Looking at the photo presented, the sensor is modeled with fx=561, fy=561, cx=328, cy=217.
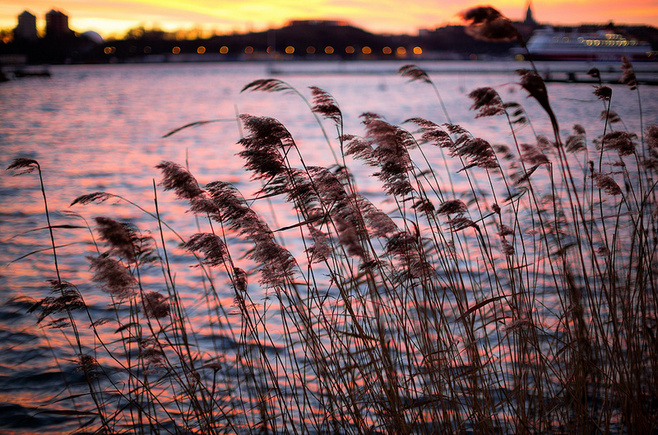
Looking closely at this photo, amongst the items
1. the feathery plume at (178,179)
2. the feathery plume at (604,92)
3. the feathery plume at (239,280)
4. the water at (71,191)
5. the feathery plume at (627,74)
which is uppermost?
the feathery plume at (627,74)

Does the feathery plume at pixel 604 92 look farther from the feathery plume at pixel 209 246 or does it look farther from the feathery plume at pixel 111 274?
the feathery plume at pixel 111 274

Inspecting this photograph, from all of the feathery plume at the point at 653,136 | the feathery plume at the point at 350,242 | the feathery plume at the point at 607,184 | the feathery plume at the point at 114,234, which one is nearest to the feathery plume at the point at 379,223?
the feathery plume at the point at 350,242

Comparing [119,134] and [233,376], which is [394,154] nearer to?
[233,376]

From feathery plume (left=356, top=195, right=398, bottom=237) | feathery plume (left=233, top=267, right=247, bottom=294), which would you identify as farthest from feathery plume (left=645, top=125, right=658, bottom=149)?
feathery plume (left=233, top=267, right=247, bottom=294)

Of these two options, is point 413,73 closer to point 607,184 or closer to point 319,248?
point 319,248

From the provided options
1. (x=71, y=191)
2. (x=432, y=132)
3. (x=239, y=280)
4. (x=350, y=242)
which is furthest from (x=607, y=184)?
(x=71, y=191)

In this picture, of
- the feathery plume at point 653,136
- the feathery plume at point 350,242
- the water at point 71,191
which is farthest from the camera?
the water at point 71,191

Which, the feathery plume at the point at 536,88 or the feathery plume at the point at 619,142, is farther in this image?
the feathery plume at the point at 619,142

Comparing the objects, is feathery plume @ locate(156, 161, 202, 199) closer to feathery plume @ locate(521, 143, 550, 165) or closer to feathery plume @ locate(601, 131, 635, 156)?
feathery plume @ locate(521, 143, 550, 165)

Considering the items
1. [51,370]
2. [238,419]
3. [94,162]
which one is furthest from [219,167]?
[238,419]

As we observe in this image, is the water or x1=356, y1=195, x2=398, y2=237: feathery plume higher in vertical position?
x1=356, y1=195, x2=398, y2=237: feathery plume

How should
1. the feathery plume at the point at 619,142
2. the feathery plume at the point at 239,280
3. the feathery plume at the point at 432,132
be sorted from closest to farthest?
the feathery plume at the point at 239,280, the feathery plume at the point at 432,132, the feathery plume at the point at 619,142

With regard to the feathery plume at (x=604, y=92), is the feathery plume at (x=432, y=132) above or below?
below

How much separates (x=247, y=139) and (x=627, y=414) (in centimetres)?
221
